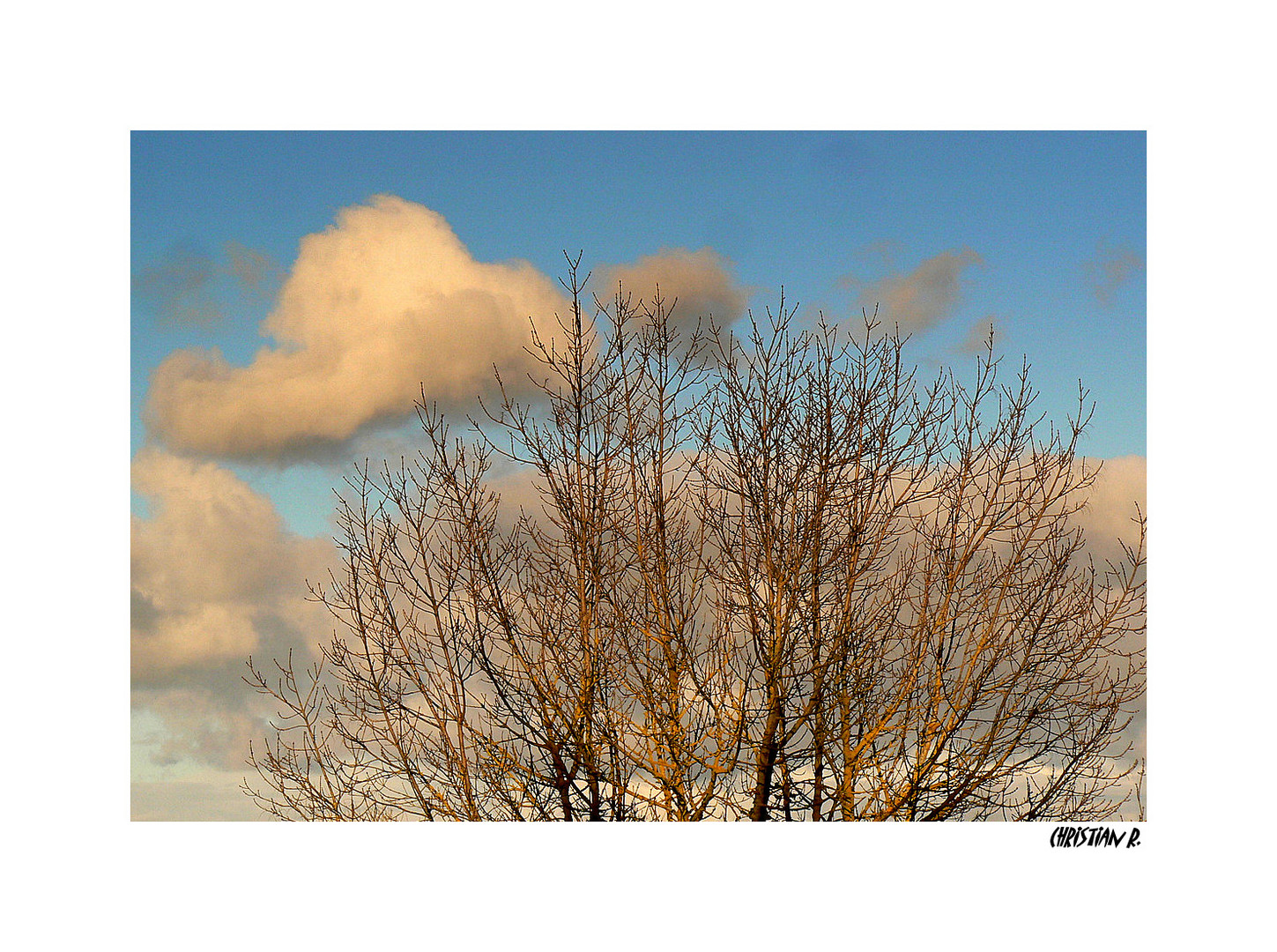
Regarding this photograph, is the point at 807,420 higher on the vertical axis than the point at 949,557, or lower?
higher

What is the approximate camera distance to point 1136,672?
5957 mm

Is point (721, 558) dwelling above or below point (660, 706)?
above

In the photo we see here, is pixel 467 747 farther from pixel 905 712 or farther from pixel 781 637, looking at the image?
pixel 905 712

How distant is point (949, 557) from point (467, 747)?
3053mm

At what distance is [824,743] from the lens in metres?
5.96

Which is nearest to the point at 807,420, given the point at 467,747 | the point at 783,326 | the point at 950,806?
the point at 783,326

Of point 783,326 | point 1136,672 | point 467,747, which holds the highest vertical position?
point 783,326

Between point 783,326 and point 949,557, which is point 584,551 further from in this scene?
point 949,557

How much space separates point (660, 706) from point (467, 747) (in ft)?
3.88
